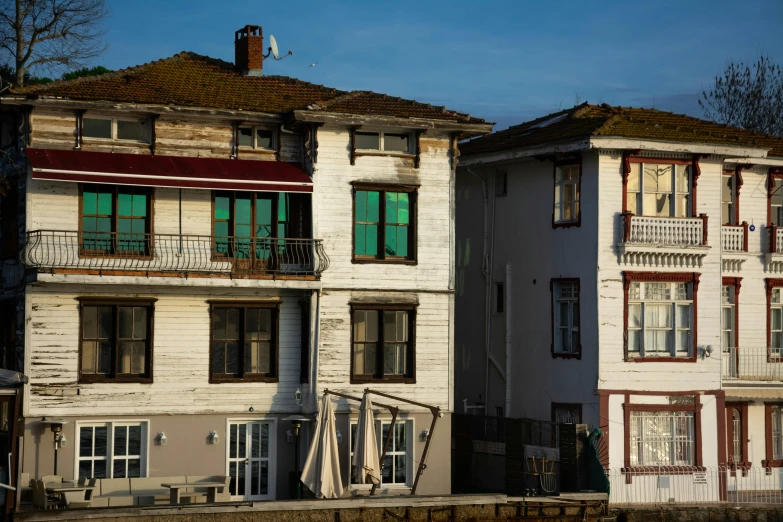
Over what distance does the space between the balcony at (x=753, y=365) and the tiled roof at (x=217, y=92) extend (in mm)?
10557

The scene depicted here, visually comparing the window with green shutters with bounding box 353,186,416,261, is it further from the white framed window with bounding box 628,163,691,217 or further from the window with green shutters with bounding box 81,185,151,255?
the white framed window with bounding box 628,163,691,217

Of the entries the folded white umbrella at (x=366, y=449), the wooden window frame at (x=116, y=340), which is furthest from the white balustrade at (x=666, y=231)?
the wooden window frame at (x=116, y=340)

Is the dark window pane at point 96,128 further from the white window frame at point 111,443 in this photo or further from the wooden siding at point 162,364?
the white window frame at point 111,443

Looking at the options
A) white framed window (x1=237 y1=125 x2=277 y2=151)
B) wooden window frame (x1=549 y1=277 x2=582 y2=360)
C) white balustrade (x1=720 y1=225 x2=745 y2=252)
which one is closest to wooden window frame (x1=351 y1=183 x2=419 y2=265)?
white framed window (x1=237 y1=125 x2=277 y2=151)

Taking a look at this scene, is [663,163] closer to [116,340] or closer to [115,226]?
[115,226]

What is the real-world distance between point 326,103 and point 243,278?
5.28 metres

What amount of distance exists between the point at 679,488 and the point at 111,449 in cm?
1514

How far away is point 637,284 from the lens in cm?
3578

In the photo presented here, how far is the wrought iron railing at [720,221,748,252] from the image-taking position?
38.3m

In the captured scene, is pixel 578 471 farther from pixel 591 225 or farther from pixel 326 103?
pixel 326 103

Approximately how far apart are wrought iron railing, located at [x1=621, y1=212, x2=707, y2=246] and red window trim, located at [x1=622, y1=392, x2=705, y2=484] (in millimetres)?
4260

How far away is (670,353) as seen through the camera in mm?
35812

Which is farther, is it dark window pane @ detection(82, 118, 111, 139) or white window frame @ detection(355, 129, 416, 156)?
white window frame @ detection(355, 129, 416, 156)

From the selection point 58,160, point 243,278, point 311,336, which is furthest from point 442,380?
point 58,160
